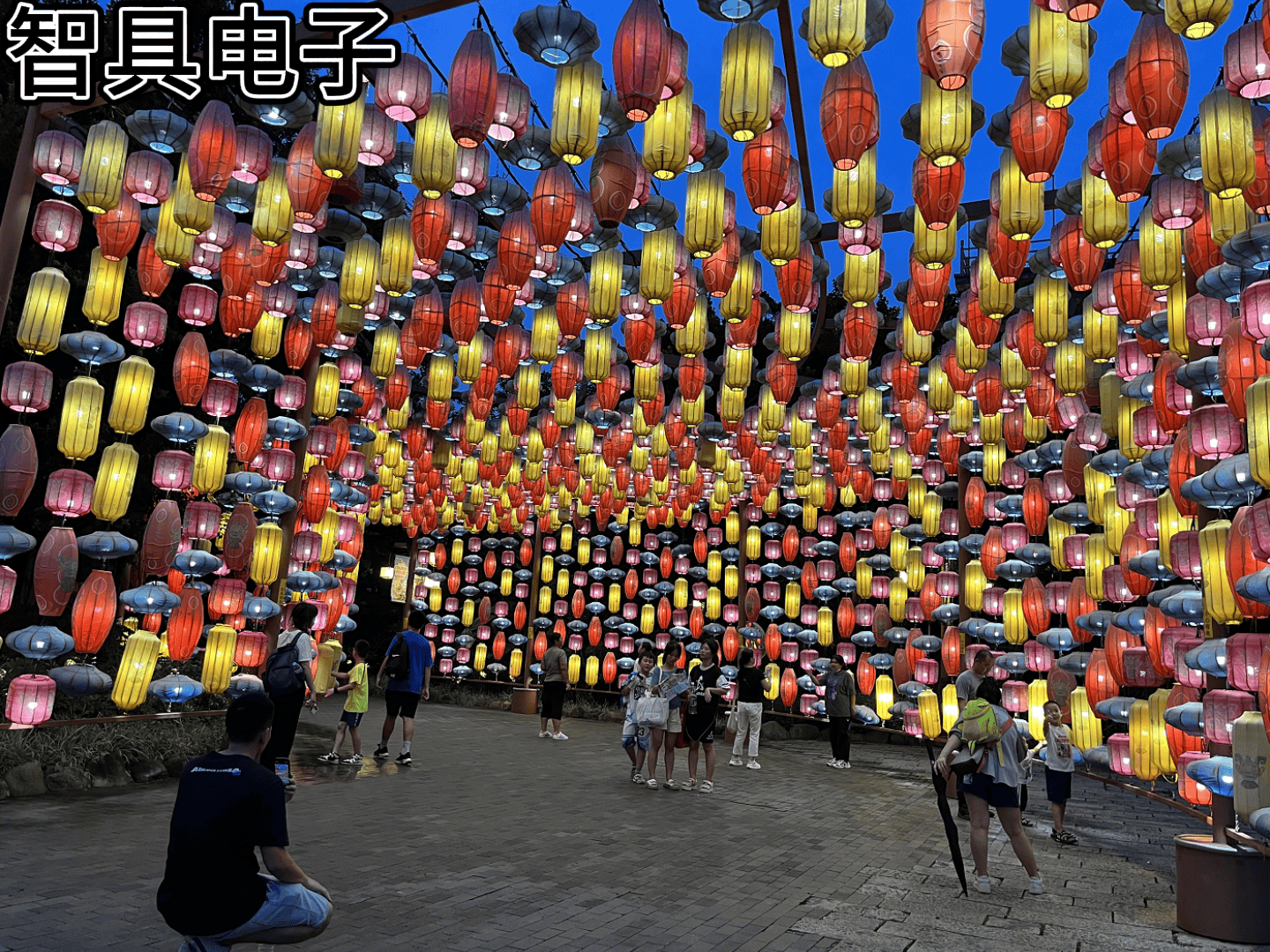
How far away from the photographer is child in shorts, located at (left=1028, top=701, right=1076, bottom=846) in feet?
26.9

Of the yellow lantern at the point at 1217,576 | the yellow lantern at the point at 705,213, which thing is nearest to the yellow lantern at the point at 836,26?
the yellow lantern at the point at 705,213

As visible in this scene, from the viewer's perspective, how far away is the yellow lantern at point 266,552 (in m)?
11.3

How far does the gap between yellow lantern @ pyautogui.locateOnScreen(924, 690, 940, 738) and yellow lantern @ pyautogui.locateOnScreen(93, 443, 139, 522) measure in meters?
11.7

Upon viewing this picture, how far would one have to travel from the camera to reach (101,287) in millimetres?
8297

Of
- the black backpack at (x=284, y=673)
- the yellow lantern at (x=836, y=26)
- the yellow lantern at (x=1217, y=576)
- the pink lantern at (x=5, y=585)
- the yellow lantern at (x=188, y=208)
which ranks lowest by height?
the black backpack at (x=284, y=673)

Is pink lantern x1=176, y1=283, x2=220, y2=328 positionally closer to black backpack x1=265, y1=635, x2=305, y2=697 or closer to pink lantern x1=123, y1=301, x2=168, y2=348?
pink lantern x1=123, y1=301, x2=168, y2=348

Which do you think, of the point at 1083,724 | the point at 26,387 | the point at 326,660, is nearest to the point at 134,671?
the point at 26,387

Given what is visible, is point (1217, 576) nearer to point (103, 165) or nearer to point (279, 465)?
point (103, 165)

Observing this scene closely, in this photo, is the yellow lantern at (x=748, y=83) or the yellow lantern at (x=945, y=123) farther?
the yellow lantern at (x=945, y=123)

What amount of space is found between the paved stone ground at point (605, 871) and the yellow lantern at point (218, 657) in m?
1.55

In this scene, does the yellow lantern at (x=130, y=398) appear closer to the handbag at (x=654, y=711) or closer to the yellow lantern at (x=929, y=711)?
the handbag at (x=654, y=711)

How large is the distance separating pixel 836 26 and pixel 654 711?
271 inches

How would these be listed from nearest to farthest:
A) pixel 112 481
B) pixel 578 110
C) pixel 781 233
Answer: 1. pixel 578 110
2. pixel 781 233
3. pixel 112 481

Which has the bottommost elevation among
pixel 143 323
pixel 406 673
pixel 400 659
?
pixel 406 673
